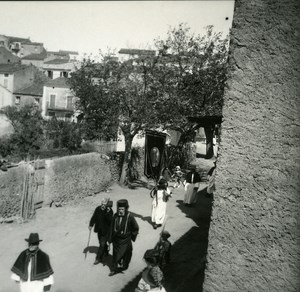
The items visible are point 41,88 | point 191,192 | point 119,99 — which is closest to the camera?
point 191,192

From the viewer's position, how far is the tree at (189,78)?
18094 millimetres

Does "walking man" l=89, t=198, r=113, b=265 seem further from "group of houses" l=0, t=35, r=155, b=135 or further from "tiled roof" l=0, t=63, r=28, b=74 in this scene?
"tiled roof" l=0, t=63, r=28, b=74

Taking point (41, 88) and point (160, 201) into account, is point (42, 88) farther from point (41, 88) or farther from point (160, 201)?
point (160, 201)

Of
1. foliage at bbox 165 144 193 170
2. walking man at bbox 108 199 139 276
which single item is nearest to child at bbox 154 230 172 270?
walking man at bbox 108 199 139 276

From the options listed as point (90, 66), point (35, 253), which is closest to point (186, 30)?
point (90, 66)

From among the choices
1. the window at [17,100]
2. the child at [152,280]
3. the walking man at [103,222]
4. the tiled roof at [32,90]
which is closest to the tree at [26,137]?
the walking man at [103,222]

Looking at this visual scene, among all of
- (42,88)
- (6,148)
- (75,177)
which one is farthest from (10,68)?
(75,177)

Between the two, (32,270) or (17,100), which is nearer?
(32,270)

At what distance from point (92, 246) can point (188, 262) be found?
289 cm

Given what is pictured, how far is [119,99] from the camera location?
17.0 meters

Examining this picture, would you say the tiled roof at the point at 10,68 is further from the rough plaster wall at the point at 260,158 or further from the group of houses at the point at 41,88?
the rough plaster wall at the point at 260,158

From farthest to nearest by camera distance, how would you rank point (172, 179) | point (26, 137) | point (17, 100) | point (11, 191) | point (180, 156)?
point (17, 100) → point (26, 137) → point (180, 156) → point (172, 179) → point (11, 191)

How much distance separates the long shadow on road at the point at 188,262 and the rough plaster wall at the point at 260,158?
3936 millimetres

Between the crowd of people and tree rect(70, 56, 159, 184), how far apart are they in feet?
20.8
